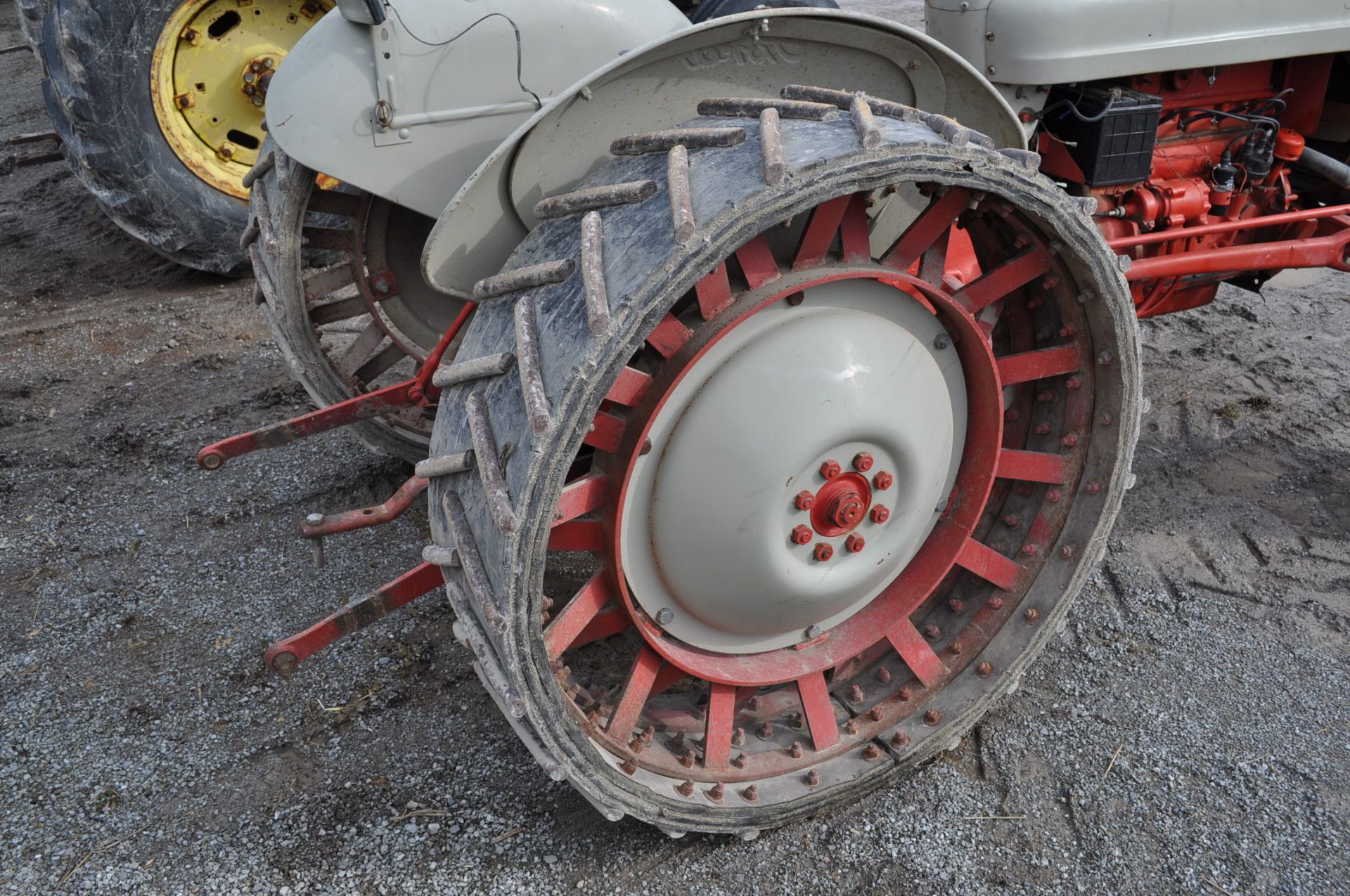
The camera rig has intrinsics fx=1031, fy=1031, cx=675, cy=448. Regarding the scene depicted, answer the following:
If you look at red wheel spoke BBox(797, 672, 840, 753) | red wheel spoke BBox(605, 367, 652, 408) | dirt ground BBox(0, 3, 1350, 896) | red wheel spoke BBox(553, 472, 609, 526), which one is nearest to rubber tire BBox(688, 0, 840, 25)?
red wheel spoke BBox(605, 367, 652, 408)

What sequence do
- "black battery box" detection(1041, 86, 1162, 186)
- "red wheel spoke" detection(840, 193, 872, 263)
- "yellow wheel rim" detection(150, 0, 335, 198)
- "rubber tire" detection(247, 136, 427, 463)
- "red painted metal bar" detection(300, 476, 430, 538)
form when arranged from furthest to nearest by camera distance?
"yellow wheel rim" detection(150, 0, 335, 198)
"rubber tire" detection(247, 136, 427, 463)
"black battery box" detection(1041, 86, 1162, 186)
"red painted metal bar" detection(300, 476, 430, 538)
"red wheel spoke" detection(840, 193, 872, 263)

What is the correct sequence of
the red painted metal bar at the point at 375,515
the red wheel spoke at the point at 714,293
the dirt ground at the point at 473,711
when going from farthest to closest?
the red painted metal bar at the point at 375,515 < the dirt ground at the point at 473,711 < the red wheel spoke at the point at 714,293

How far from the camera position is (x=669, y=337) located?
1.57 metres

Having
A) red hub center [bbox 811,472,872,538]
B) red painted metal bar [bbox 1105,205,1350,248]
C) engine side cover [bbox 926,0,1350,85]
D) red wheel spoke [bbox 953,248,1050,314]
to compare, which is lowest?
red hub center [bbox 811,472,872,538]

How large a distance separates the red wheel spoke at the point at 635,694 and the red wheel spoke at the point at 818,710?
31cm

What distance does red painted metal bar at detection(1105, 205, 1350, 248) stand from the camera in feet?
7.67

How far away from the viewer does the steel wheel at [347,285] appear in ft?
7.91

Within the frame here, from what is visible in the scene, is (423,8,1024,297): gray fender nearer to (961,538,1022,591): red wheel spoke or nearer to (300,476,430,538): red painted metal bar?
(300,476,430,538): red painted metal bar

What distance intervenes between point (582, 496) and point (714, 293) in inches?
14.8

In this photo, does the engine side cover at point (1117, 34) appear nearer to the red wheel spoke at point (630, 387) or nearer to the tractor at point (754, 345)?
the tractor at point (754, 345)

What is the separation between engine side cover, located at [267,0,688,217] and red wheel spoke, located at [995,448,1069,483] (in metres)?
1.03

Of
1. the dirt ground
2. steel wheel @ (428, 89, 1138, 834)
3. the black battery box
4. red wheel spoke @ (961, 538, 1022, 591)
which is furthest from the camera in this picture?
the black battery box

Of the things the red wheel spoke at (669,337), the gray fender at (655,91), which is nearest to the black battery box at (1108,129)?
the gray fender at (655,91)

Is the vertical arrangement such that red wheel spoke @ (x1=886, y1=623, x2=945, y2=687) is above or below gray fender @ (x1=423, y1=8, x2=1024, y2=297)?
below
